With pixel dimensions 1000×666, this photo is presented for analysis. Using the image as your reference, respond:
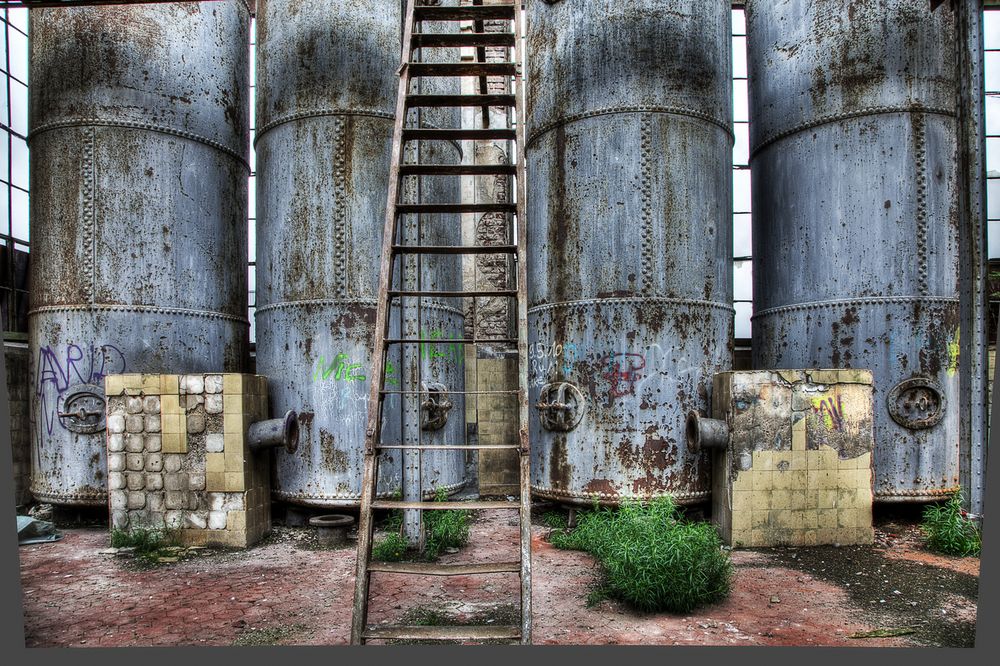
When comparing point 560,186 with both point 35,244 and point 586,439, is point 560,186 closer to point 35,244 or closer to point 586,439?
point 586,439

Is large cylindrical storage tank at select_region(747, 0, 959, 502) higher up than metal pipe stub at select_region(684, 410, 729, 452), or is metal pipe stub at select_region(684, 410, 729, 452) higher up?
large cylindrical storage tank at select_region(747, 0, 959, 502)

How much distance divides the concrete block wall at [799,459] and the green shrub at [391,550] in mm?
3134

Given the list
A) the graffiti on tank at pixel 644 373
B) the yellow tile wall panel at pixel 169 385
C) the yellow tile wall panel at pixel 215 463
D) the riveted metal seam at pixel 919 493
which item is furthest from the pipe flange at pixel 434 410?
the riveted metal seam at pixel 919 493

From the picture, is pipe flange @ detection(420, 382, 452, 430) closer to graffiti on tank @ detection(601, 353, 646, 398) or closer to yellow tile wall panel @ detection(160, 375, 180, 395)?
graffiti on tank @ detection(601, 353, 646, 398)

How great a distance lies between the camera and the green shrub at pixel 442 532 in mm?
6250

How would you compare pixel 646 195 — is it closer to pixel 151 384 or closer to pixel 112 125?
pixel 151 384

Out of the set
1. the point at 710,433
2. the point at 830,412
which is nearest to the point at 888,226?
the point at 830,412

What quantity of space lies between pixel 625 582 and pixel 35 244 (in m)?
7.41

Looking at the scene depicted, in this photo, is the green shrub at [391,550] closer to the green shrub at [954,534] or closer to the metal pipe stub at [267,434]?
the metal pipe stub at [267,434]

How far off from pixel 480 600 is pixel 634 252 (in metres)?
3.84

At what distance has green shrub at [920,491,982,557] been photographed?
6059 mm

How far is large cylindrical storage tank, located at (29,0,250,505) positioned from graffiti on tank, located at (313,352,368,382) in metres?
1.66

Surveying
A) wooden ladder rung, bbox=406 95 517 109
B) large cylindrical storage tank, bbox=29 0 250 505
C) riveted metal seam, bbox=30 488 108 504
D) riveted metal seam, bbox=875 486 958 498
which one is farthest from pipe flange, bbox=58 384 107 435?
riveted metal seam, bbox=875 486 958 498

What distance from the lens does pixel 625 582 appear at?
188 inches
